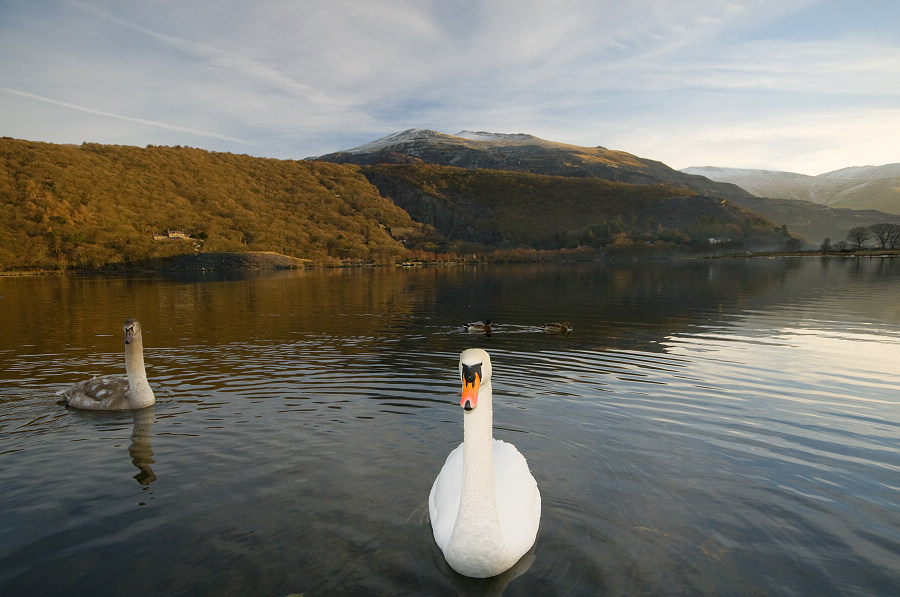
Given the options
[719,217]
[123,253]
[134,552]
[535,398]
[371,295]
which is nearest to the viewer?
[134,552]

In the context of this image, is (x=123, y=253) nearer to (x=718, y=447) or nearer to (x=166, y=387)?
(x=166, y=387)

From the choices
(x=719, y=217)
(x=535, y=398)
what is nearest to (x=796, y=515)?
(x=535, y=398)

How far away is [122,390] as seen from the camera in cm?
1157

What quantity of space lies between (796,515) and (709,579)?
2.38m

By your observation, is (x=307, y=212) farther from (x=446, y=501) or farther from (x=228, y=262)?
(x=446, y=501)

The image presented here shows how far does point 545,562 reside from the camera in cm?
581

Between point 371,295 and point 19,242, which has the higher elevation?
point 19,242

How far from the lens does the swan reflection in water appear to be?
823 centimetres

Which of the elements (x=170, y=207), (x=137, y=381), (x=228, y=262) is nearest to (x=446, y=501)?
(x=137, y=381)

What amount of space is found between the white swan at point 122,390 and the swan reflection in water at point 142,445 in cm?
33

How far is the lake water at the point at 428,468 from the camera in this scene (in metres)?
5.70

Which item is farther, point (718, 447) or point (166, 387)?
point (166, 387)

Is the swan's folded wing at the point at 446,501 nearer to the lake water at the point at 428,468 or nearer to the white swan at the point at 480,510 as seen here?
the white swan at the point at 480,510

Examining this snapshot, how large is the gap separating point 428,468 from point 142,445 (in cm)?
574
